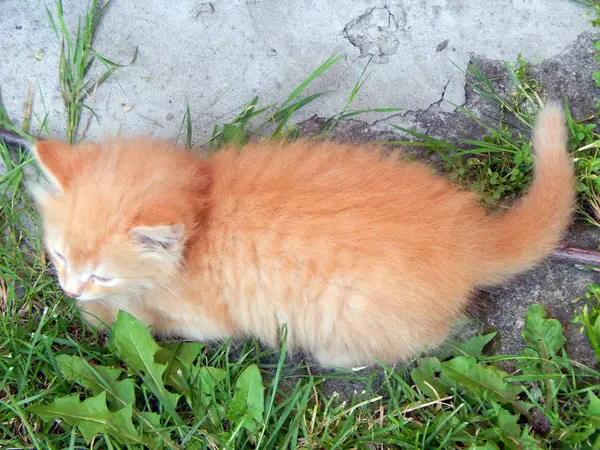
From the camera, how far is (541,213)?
1899 millimetres

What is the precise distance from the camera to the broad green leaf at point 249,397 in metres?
1.90

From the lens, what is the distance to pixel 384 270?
1.67 m

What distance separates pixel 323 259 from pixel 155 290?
0.56m

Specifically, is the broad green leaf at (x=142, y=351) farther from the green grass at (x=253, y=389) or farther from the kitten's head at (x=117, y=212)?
the kitten's head at (x=117, y=212)

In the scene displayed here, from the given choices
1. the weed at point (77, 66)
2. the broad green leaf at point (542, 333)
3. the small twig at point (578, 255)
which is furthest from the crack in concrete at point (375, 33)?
the broad green leaf at point (542, 333)

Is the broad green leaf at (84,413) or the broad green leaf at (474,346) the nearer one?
the broad green leaf at (84,413)

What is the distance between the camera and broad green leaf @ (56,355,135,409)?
193 centimetres

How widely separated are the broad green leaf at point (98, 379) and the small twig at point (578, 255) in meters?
1.56

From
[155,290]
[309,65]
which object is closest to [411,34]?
[309,65]

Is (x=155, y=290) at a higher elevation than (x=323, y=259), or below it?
below

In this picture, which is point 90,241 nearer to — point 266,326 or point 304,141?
point 266,326

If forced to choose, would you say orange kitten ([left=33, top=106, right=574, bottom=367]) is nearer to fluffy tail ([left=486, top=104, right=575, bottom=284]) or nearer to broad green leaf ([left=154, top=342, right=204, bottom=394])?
fluffy tail ([left=486, top=104, right=575, bottom=284])

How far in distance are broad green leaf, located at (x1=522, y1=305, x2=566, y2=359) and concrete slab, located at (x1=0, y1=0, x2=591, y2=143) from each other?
2.90ft

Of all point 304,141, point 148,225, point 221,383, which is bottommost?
point 221,383
